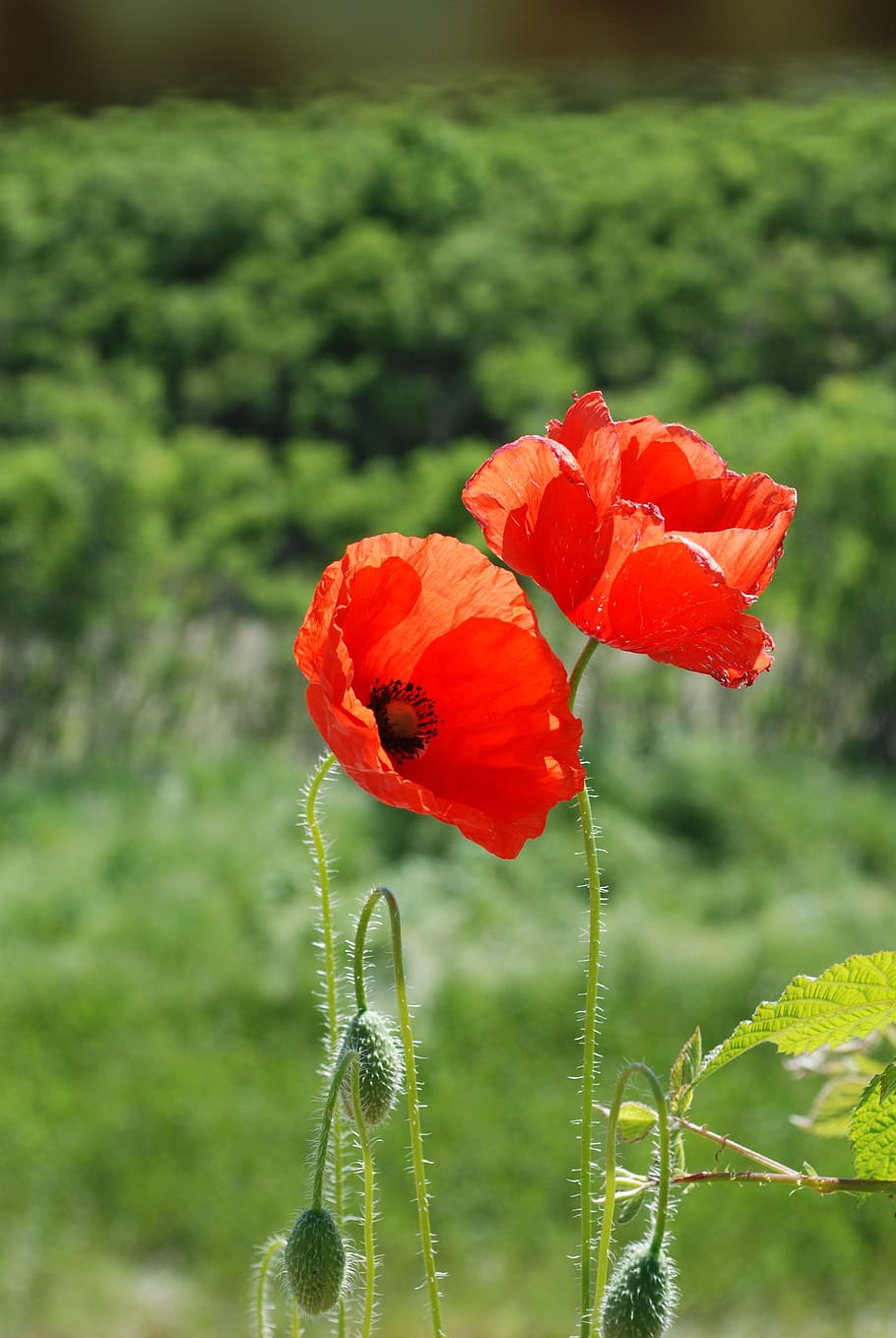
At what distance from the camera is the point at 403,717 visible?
46cm

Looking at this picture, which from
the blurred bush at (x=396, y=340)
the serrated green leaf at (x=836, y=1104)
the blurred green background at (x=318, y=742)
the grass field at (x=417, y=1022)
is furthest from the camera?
the blurred bush at (x=396, y=340)

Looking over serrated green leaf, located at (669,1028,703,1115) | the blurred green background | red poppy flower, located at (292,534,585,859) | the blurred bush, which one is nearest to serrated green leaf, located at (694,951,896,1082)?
serrated green leaf, located at (669,1028,703,1115)

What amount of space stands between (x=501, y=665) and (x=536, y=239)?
8.26 m

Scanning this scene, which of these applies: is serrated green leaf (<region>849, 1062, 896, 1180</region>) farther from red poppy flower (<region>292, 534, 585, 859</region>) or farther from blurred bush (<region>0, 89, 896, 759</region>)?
blurred bush (<region>0, 89, 896, 759</region>)

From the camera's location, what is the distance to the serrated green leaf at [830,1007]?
0.46 m

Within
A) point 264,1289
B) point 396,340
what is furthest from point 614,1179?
point 396,340

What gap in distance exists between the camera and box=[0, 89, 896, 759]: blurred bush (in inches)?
183

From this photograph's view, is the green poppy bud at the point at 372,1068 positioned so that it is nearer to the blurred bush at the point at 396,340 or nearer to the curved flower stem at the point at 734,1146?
the curved flower stem at the point at 734,1146

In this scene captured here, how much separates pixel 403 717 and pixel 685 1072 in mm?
145

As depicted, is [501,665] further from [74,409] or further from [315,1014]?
[74,409]

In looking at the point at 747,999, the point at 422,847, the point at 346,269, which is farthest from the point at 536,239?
the point at 747,999

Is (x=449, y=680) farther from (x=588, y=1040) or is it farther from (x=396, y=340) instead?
(x=396, y=340)

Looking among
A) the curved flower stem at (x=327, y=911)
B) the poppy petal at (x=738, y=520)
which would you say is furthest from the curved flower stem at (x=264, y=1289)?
the poppy petal at (x=738, y=520)

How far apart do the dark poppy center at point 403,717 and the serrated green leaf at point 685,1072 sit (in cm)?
12
